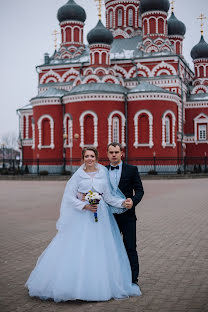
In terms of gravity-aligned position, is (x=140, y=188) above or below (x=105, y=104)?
below

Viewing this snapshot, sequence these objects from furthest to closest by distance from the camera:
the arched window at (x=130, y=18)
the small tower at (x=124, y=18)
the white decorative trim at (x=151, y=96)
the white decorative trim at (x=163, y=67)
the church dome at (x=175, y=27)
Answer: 1. the arched window at (x=130, y=18)
2. the small tower at (x=124, y=18)
3. the church dome at (x=175, y=27)
4. the white decorative trim at (x=163, y=67)
5. the white decorative trim at (x=151, y=96)

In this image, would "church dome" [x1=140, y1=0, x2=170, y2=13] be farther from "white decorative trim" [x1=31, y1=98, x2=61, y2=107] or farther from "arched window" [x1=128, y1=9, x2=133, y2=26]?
"white decorative trim" [x1=31, y1=98, x2=61, y2=107]

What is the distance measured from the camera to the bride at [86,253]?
4332mm

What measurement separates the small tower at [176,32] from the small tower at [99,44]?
28.5 ft

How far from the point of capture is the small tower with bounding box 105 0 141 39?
38250 millimetres

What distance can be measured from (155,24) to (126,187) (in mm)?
32436

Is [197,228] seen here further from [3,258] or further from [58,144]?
[58,144]

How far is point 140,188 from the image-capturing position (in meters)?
4.92

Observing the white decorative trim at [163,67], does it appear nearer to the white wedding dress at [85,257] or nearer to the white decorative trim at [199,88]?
the white decorative trim at [199,88]

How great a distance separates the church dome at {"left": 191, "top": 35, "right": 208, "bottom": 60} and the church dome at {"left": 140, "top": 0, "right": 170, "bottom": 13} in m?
6.37

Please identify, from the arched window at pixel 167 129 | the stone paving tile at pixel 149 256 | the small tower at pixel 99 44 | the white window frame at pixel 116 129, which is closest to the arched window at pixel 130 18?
the small tower at pixel 99 44

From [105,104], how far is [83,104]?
165 cm

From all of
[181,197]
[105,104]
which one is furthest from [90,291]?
[105,104]

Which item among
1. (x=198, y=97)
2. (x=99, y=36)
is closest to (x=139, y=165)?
(x=99, y=36)
